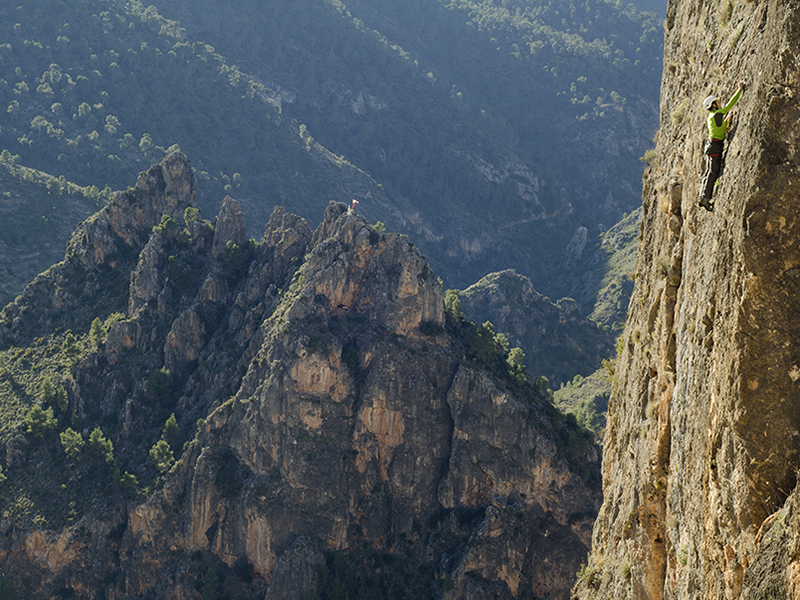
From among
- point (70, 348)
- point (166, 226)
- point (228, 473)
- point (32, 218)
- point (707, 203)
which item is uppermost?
point (32, 218)

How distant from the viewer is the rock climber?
17.8m

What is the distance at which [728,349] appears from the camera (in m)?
16.2

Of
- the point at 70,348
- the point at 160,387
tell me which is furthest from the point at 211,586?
the point at 70,348

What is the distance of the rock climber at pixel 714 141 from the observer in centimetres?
1777

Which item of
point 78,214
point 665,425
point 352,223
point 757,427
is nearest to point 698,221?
point 665,425

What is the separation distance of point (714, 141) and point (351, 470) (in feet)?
244

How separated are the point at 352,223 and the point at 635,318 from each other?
63.7 m

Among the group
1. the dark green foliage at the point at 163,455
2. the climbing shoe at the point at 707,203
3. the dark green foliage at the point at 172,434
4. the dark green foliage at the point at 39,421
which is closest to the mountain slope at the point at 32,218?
the dark green foliage at the point at 39,421

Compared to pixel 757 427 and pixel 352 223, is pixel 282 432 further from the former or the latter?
pixel 757 427

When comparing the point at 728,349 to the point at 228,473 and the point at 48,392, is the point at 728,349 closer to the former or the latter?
the point at 228,473

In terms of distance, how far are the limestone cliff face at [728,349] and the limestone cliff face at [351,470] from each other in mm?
59670

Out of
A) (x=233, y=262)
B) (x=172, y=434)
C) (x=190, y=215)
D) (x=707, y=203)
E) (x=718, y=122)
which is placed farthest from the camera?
(x=190, y=215)

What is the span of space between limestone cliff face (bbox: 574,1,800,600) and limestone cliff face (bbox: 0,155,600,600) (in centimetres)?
5967

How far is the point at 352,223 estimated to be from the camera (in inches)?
3659
